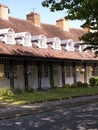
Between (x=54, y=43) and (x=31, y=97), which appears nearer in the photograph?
(x=31, y=97)

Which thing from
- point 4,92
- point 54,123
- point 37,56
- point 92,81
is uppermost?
point 37,56

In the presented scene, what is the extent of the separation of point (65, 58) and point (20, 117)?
71.6 ft

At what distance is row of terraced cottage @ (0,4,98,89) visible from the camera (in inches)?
1276

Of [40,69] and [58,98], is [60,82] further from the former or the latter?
[58,98]

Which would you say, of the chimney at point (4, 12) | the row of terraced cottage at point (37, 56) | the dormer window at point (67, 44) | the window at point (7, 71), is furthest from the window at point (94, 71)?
the window at point (7, 71)

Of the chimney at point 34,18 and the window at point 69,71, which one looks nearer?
the window at point 69,71

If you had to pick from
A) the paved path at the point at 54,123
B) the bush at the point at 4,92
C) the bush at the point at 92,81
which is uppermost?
the bush at the point at 92,81

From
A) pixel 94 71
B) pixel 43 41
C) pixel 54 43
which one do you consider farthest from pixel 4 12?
pixel 94 71

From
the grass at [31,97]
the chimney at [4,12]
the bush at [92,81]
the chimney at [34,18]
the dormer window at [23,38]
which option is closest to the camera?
the grass at [31,97]

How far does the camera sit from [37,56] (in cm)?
3353

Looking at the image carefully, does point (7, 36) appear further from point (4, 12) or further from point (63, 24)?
point (63, 24)

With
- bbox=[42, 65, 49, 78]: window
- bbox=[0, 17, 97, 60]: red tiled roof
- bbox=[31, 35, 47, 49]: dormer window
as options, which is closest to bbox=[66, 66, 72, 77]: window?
bbox=[0, 17, 97, 60]: red tiled roof

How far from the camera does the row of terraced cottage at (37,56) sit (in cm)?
3241

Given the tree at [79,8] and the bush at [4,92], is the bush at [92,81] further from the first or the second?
the tree at [79,8]
